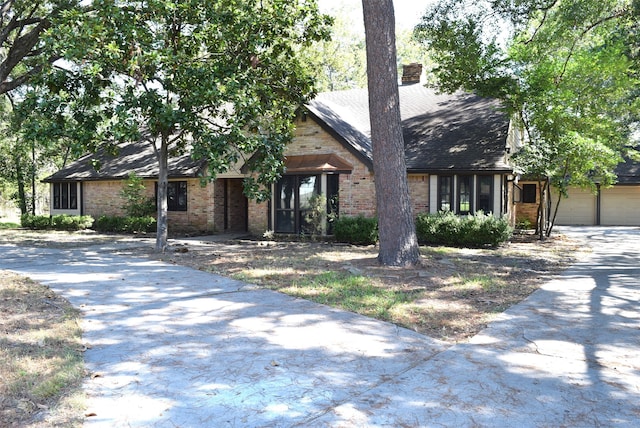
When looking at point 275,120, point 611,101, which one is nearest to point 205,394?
point 275,120

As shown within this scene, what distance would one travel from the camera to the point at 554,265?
11.2m

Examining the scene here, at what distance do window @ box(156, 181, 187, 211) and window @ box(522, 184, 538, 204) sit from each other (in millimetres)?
16142

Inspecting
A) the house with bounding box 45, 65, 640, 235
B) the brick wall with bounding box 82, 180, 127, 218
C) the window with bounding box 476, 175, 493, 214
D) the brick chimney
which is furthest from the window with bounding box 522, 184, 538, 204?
the brick wall with bounding box 82, 180, 127, 218

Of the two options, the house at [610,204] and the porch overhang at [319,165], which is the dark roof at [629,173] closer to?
the house at [610,204]

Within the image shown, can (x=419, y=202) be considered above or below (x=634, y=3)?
below

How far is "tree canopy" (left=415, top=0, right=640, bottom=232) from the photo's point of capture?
50.6 ft

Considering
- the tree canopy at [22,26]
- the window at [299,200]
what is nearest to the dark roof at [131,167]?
the window at [299,200]

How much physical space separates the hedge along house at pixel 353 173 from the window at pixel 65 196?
455 cm

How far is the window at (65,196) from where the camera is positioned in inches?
942

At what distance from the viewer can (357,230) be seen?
1486cm

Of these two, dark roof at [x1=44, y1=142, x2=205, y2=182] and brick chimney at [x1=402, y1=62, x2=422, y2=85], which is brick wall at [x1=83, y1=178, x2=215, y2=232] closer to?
dark roof at [x1=44, y1=142, x2=205, y2=182]

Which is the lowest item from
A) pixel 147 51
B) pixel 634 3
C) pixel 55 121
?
pixel 55 121

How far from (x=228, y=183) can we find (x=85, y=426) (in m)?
17.0

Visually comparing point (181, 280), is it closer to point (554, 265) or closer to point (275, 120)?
point (275, 120)
